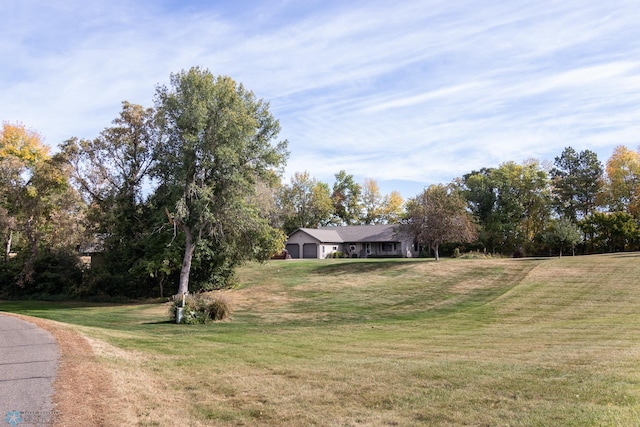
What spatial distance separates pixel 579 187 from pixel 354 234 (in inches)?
1226

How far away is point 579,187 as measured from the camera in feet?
212

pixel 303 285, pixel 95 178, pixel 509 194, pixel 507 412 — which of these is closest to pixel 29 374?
pixel 507 412

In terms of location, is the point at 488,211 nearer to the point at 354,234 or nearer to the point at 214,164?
the point at 354,234

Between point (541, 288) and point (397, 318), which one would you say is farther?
point (541, 288)

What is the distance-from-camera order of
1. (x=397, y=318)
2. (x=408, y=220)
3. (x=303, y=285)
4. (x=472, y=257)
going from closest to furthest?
1. (x=397, y=318)
2. (x=303, y=285)
3. (x=408, y=220)
4. (x=472, y=257)

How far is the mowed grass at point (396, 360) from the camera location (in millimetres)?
7266

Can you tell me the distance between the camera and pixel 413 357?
12.0 meters

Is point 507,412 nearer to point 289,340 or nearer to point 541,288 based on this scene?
point 289,340

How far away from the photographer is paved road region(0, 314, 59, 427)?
6.41 m

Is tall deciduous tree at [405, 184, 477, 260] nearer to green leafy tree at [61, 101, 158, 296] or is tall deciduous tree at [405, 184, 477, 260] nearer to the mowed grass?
the mowed grass

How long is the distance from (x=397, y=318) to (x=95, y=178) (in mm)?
24945

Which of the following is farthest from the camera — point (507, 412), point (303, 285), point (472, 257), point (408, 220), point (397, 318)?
point (472, 257)

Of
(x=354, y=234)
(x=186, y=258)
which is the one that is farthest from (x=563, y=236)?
(x=186, y=258)

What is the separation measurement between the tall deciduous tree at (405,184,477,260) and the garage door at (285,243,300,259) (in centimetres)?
2457
